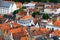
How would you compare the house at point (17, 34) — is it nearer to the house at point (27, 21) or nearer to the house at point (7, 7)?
the house at point (27, 21)

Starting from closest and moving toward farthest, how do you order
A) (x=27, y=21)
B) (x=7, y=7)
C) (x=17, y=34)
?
1. (x=17, y=34)
2. (x=27, y=21)
3. (x=7, y=7)

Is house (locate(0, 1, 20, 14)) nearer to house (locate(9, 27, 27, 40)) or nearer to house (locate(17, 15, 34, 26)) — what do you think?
house (locate(17, 15, 34, 26))

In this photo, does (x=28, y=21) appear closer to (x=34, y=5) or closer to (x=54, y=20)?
(x=54, y=20)

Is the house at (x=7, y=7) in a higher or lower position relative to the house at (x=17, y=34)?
lower

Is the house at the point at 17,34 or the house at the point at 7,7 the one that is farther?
the house at the point at 7,7

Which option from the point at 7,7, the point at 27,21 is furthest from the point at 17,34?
the point at 7,7

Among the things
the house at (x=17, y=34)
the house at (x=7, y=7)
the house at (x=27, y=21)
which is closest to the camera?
the house at (x=17, y=34)

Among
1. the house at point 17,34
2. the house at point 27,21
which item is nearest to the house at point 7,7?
the house at point 27,21

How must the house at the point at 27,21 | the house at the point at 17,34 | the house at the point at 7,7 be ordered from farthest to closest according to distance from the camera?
1. the house at the point at 7,7
2. the house at the point at 27,21
3. the house at the point at 17,34

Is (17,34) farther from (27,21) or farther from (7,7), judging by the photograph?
(7,7)

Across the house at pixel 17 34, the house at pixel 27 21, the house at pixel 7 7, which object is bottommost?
the house at pixel 7 7

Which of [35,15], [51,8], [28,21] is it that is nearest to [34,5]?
[51,8]
